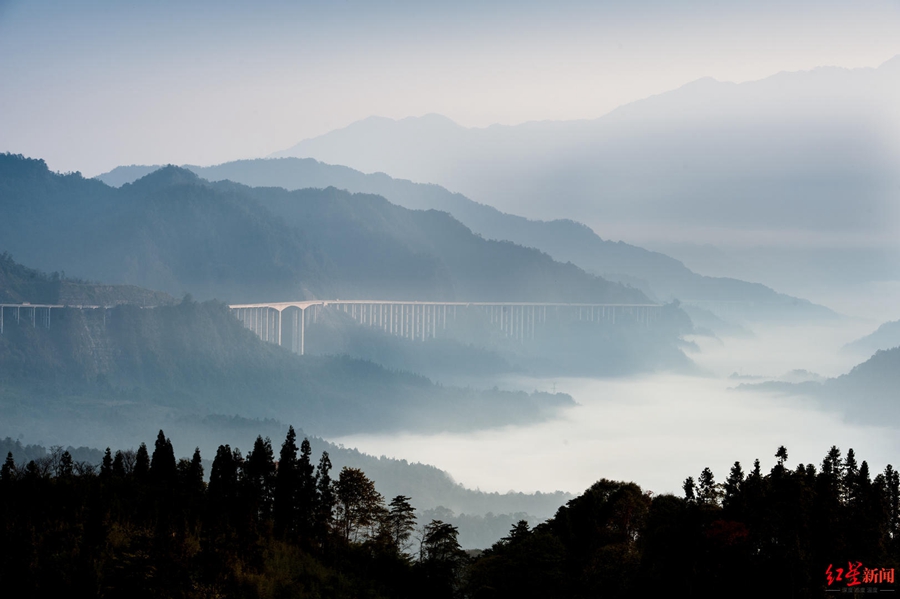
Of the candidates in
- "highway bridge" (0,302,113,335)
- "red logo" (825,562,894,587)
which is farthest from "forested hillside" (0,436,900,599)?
"highway bridge" (0,302,113,335)

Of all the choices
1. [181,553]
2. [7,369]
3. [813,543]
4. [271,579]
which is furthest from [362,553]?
[7,369]

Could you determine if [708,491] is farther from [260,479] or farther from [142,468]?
[142,468]

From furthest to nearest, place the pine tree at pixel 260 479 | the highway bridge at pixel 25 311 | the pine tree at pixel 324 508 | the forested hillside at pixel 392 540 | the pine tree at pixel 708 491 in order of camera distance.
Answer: the highway bridge at pixel 25 311 → the pine tree at pixel 260 479 → the pine tree at pixel 324 508 → the pine tree at pixel 708 491 → the forested hillside at pixel 392 540

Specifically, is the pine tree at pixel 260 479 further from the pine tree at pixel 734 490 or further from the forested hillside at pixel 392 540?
the pine tree at pixel 734 490

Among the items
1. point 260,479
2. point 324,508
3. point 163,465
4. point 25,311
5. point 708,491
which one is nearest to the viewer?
point 708,491

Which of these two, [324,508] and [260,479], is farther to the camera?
[260,479]

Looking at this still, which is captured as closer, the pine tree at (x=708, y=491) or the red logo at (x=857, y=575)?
the red logo at (x=857, y=575)

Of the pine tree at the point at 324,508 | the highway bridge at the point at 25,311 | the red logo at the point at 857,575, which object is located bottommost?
the red logo at the point at 857,575

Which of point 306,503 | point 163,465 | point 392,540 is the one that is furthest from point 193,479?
point 392,540

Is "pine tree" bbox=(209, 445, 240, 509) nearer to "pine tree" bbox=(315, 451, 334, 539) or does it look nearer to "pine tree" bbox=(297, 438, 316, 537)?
"pine tree" bbox=(297, 438, 316, 537)

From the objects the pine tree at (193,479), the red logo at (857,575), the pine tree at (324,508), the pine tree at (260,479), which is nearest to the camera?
the red logo at (857,575)

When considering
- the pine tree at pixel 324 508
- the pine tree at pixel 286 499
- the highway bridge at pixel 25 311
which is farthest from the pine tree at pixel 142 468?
the highway bridge at pixel 25 311

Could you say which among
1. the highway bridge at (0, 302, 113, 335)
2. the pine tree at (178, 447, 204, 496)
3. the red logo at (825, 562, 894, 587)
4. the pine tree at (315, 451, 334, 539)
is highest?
the highway bridge at (0, 302, 113, 335)
